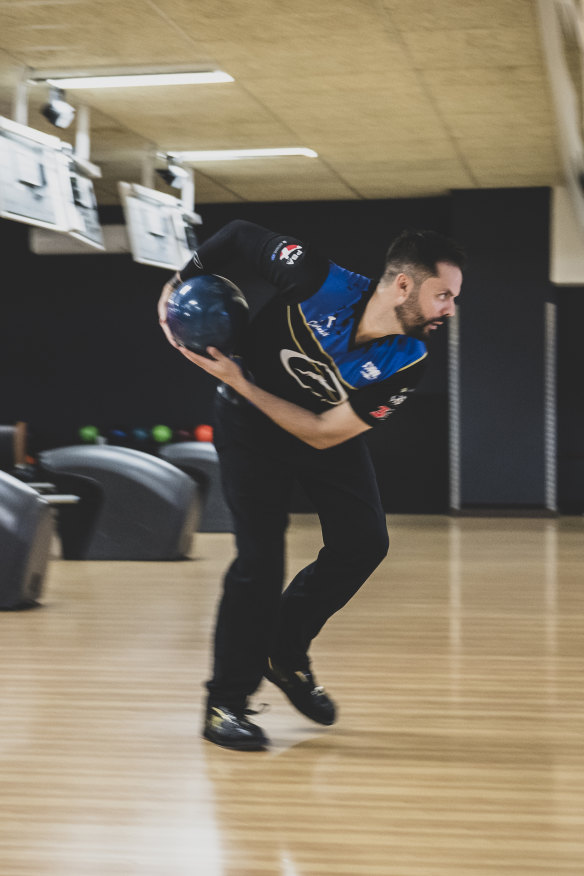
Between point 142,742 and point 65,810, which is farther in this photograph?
point 142,742

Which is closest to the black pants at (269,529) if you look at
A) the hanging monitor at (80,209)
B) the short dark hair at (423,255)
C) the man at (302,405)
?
the man at (302,405)

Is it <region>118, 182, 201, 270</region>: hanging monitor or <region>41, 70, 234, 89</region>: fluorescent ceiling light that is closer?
<region>41, 70, 234, 89</region>: fluorescent ceiling light

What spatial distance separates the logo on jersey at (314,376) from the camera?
2.77 m

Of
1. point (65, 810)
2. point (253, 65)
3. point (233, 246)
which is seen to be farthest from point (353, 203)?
point (65, 810)

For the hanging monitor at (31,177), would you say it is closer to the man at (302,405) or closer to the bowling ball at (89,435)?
the man at (302,405)

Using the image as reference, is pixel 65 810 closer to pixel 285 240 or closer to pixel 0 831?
pixel 0 831

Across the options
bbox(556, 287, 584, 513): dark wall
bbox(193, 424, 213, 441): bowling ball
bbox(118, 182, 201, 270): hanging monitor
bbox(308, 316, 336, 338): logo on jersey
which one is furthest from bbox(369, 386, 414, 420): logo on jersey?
bbox(556, 287, 584, 513): dark wall

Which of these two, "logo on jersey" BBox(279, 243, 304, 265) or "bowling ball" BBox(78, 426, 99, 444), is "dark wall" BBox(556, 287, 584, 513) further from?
"logo on jersey" BBox(279, 243, 304, 265)

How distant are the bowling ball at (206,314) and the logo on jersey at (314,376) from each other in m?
0.14

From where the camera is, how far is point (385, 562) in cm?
664

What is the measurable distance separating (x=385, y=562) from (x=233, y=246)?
4.07 m

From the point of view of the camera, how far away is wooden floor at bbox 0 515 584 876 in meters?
2.11

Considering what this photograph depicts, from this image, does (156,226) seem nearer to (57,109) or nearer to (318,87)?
(57,109)

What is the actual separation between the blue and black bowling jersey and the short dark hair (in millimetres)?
136
